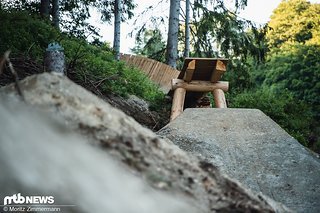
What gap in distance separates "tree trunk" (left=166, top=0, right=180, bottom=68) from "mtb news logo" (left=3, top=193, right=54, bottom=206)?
35.5ft

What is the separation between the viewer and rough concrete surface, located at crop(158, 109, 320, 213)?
2539mm

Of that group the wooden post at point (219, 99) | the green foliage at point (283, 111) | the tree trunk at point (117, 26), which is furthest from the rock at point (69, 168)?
the tree trunk at point (117, 26)

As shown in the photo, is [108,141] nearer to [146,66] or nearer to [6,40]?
[6,40]

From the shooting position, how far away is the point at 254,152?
3.05 metres

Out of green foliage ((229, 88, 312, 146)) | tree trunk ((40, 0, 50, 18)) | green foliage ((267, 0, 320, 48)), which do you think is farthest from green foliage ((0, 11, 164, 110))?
green foliage ((267, 0, 320, 48))

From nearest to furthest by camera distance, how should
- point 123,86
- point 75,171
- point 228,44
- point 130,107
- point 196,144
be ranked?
point 75,171, point 196,144, point 130,107, point 123,86, point 228,44

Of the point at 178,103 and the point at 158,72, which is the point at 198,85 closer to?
the point at 178,103

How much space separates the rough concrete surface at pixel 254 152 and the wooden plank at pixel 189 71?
1621 millimetres

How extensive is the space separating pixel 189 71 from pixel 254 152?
2.74 m

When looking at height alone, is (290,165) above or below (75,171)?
below

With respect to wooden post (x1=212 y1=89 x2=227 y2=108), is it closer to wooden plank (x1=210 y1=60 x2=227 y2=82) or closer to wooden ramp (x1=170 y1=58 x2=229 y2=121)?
wooden ramp (x1=170 y1=58 x2=229 y2=121)

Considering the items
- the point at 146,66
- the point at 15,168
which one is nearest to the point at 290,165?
the point at 15,168

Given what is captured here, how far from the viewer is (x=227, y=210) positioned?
1.13 metres

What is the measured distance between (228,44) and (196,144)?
849 centimetres
